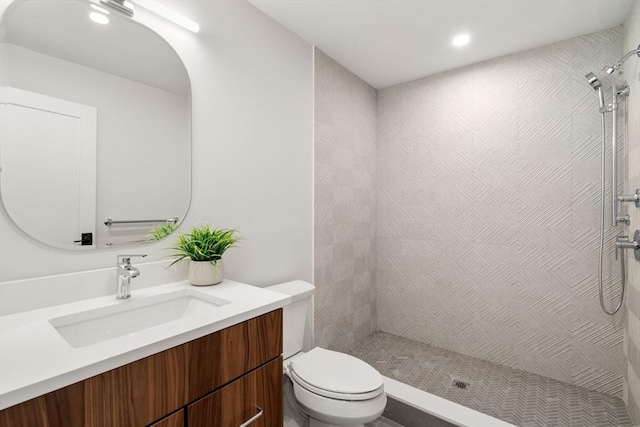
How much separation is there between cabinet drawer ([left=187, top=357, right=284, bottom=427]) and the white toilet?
0.79 ft

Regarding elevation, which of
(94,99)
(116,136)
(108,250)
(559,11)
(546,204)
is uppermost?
(559,11)

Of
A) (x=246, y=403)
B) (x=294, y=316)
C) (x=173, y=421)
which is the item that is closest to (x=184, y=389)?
(x=173, y=421)

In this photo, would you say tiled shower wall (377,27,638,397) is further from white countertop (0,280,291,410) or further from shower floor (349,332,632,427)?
white countertop (0,280,291,410)

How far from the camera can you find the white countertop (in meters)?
0.67

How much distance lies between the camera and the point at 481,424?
5.27ft

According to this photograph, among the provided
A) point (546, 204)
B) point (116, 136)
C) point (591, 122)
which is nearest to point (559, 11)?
point (591, 122)

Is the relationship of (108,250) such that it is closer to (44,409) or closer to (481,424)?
(44,409)

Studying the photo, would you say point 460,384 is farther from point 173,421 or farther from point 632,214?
point 173,421

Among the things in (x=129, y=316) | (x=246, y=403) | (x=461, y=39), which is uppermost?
A: (x=461, y=39)

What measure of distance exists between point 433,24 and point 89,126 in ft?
6.54

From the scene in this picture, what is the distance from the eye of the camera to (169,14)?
1443mm

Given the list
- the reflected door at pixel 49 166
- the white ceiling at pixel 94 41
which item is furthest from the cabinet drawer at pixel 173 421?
the white ceiling at pixel 94 41

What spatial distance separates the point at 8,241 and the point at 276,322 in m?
0.95

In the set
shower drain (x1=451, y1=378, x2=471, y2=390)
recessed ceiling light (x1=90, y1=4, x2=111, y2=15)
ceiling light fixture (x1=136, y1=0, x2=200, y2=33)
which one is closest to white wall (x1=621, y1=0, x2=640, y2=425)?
shower drain (x1=451, y1=378, x2=471, y2=390)
